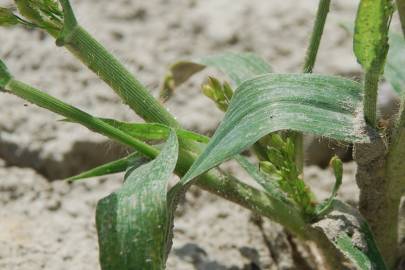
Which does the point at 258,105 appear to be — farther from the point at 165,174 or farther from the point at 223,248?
the point at 223,248

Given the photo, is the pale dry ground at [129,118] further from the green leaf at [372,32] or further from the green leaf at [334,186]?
the green leaf at [372,32]

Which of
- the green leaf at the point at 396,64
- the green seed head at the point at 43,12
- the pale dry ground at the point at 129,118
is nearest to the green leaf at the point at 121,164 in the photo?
the green seed head at the point at 43,12

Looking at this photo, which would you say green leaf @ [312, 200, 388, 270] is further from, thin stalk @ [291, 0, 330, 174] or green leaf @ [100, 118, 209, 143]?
green leaf @ [100, 118, 209, 143]

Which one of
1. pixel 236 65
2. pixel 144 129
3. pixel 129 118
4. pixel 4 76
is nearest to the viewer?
pixel 4 76

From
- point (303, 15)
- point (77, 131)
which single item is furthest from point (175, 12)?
point (77, 131)

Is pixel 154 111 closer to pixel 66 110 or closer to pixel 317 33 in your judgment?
pixel 66 110

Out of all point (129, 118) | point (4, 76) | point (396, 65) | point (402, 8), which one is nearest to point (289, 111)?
point (402, 8)

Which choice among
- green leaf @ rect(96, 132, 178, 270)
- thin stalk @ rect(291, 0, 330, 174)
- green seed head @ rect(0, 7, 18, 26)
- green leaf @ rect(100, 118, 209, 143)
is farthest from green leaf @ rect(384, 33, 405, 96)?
green seed head @ rect(0, 7, 18, 26)
